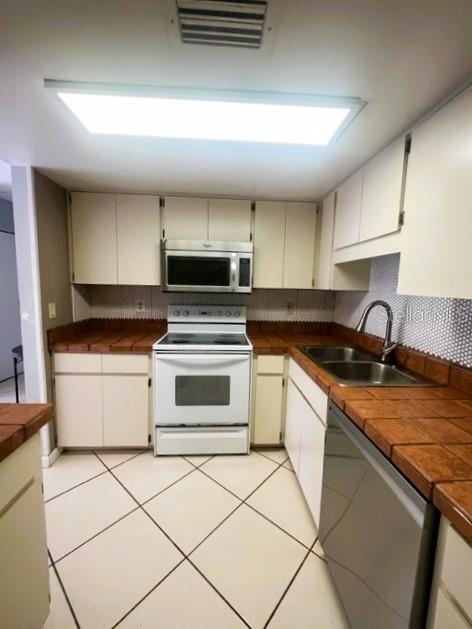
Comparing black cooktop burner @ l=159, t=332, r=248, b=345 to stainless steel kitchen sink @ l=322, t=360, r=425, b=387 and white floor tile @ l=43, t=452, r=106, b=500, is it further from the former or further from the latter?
white floor tile @ l=43, t=452, r=106, b=500

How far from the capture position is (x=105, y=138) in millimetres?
1360

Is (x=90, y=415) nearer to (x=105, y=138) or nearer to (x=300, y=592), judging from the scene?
(x=300, y=592)

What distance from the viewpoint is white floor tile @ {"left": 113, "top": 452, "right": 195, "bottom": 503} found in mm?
1722

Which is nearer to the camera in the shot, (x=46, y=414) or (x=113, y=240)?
(x=46, y=414)

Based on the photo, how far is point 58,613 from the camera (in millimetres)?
1072

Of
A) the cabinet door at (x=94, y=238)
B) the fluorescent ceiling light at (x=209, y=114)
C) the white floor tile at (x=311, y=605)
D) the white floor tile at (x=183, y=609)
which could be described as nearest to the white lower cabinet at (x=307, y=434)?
the white floor tile at (x=311, y=605)

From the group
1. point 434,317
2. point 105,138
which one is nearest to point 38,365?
point 105,138

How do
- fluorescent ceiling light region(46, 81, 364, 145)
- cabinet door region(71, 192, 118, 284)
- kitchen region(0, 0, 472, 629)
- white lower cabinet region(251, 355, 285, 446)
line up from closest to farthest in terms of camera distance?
1. kitchen region(0, 0, 472, 629)
2. fluorescent ceiling light region(46, 81, 364, 145)
3. white lower cabinet region(251, 355, 285, 446)
4. cabinet door region(71, 192, 118, 284)

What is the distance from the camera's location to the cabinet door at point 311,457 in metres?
1.38

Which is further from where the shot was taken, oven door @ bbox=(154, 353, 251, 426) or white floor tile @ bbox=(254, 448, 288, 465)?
white floor tile @ bbox=(254, 448, 288, 465)

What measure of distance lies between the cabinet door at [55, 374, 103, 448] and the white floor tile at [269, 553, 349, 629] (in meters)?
1.58

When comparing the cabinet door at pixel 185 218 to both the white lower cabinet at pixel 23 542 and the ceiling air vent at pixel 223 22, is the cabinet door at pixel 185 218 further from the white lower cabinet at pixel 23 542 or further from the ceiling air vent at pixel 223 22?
→ the white lower cabinet at pixel 23 542

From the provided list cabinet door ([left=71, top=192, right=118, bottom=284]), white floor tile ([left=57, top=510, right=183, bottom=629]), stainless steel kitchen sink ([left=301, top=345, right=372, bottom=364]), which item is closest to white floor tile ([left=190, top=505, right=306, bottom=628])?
white floor tile ([left=57, top=510, right=183, bottom=629])

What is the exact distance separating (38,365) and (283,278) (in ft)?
6.47
